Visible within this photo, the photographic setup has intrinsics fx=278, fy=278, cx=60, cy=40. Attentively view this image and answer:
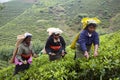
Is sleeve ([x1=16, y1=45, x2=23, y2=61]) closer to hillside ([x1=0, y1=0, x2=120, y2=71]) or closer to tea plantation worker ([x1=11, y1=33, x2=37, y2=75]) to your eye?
tea plantation worker ([x1=11, y1=33, x2=37, y2=75])

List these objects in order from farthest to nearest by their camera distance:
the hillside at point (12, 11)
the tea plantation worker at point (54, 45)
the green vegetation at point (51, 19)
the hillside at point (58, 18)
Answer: the hillside at point (12, 11)
the hillside at point (58, 18)
the green vegetation at point (51, 19)
the tea plantation worker at point (54, 45)

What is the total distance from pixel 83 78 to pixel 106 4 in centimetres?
7121

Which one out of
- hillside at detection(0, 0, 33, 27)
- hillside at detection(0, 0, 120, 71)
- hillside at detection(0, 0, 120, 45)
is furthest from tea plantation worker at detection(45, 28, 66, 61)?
hillside at detection(0, 0, 33, 27)

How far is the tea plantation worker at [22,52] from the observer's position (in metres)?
7.36

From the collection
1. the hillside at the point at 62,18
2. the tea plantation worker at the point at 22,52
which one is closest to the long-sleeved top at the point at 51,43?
the tea plantation worker at the point at 22,52

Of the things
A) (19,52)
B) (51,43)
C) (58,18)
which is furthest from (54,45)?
(58,18)

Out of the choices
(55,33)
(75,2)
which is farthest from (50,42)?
(75,2)

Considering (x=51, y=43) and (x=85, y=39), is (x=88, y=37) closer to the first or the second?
(x=85, y=39)

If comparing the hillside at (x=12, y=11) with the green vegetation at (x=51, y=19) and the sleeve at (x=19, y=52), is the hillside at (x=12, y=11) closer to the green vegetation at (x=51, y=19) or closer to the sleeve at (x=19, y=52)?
the green vegetation at (x=51, y=19)

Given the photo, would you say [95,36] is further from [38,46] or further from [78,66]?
[38,46]

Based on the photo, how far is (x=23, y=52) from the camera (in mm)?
7477

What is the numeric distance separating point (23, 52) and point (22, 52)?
39mm

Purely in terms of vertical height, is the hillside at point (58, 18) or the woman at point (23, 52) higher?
the woman at point (23, 52)

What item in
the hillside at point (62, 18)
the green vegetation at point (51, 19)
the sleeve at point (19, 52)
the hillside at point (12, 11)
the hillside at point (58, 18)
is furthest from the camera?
the hillside at point (12, 11)
